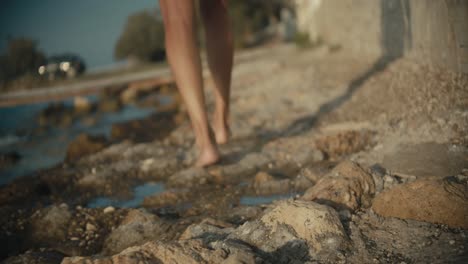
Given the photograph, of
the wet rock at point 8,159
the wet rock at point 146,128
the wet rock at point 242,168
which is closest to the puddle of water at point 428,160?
the wet rock at point 242,168

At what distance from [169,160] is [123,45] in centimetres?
1971

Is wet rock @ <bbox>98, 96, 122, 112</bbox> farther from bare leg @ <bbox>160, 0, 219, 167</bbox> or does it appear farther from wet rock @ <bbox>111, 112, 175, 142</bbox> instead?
bare leg @ <bbox>160, 0, 219, 167</bbox>

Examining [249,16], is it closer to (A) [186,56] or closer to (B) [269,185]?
(A) [186,56]

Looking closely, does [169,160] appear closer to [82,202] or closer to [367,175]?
[82,202]

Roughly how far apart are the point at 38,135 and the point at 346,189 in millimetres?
3896

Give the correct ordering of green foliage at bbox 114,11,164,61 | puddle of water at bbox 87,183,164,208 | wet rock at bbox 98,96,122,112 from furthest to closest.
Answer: green foliage at bbox 114,11,164,61, wet rock at bbox 98,96,122,112, puddle of water at bbox 87,183,164,208

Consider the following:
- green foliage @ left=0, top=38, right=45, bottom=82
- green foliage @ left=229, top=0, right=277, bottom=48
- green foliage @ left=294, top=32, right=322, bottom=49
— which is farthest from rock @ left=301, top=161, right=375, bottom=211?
green foliage @ left=0, top=38, right=45, bottom=82

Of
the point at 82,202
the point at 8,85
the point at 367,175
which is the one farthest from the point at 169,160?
the point at 8,85

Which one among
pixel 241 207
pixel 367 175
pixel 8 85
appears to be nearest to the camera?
pixel 367 175

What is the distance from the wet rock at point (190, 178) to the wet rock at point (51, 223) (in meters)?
0.49

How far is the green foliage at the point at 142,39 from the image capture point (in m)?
18.9

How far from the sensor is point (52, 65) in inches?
→ 626

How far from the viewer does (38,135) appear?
168 inches

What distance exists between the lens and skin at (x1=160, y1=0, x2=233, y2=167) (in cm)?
180
